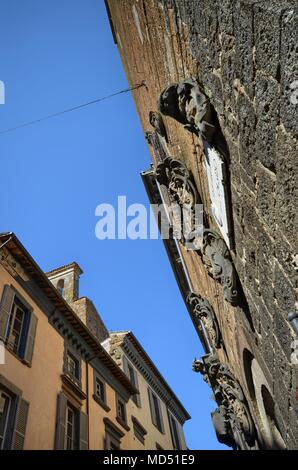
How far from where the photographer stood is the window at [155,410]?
16.9 m

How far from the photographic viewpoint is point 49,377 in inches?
367

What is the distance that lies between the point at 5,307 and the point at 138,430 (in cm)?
866

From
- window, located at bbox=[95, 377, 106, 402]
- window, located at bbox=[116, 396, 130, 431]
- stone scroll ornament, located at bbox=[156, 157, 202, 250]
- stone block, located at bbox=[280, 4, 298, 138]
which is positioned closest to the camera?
stone block, located at bbox=[280, 4, 298, 138]

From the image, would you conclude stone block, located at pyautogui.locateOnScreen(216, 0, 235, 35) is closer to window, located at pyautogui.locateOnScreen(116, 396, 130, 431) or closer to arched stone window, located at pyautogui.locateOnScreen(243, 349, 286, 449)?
arched stone window, located at pyautogui.locateOnScreen(243, 349, 286, 449)

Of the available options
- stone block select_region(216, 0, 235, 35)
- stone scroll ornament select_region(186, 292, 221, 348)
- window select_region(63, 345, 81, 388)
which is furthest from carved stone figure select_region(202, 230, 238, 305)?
window select_region(63, 345, 81, 388)

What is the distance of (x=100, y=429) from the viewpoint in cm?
1118

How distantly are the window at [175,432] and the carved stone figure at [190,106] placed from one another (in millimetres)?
18318

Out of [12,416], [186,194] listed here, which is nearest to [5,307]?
[12,416]

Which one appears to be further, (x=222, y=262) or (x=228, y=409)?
(x=228, y=409)

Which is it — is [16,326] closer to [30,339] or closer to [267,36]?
[30,339]

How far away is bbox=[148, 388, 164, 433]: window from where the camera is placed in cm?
1693

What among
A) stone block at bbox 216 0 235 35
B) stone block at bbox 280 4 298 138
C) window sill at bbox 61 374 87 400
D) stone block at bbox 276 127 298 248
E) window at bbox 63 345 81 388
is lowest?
stone block at bbox 276 127 298 248

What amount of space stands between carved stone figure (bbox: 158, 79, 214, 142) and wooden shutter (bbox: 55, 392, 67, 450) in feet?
26.5

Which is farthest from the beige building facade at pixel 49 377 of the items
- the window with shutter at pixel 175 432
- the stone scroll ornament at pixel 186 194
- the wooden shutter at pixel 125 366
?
the stone scroll ornament at pixel 186 194
